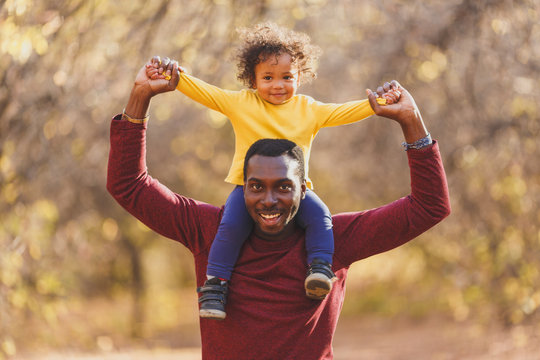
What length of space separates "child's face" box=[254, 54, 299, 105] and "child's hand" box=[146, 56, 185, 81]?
486 mm

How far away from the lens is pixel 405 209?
2787 mm

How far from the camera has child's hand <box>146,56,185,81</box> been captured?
8.82 feet

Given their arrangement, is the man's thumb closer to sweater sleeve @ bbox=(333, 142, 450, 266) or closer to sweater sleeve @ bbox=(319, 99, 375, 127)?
sweater sleeve @ bbox=(319, 99, 375, 127)

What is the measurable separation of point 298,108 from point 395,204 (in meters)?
0.59

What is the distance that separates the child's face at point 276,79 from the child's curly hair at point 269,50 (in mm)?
33

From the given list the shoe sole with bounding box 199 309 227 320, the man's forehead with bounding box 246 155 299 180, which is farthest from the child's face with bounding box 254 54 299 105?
the shoe sole with bounding box 199 309 227 320

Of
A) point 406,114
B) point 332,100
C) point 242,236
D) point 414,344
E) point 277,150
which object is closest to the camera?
point 406,114

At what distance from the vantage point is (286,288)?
279 centimetres

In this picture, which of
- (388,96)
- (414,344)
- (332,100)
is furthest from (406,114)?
(414,344)

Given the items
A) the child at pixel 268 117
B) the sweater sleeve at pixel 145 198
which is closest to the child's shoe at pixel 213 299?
the child at pixel 268 117

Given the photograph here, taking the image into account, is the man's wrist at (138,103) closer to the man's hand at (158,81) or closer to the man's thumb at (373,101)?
the man's hand at (158,81)

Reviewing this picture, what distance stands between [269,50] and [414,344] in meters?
10.4

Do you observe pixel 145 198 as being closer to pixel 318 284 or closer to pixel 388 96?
pixel 318 284

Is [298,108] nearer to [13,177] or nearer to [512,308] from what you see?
[13,177]
